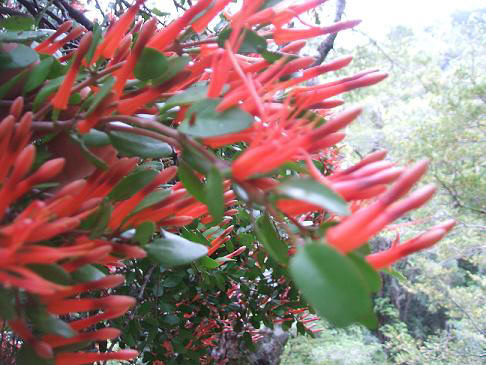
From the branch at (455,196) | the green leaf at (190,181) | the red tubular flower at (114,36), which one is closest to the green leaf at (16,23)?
the red tubular flower at (114,36)

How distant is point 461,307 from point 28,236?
5.44 meters

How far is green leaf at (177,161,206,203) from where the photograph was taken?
0.40 m

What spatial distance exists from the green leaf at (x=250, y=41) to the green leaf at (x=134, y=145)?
0.42 feet

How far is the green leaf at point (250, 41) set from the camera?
0.46 m

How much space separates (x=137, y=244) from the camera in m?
0.43

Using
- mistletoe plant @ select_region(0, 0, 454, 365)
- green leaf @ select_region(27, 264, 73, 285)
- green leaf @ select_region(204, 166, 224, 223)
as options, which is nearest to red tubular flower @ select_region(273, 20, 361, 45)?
mistletoe plant @ select_region(0, 0, 454, 365)

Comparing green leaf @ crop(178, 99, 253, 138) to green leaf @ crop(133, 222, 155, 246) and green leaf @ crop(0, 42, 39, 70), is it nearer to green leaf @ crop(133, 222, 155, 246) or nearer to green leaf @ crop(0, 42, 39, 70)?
green leaf @ crop(133, 222, 155, 246)

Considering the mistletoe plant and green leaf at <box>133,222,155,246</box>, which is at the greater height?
the mistletoe plant

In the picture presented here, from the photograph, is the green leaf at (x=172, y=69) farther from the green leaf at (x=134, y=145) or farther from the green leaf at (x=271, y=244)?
the green leaf at (x=271, y=244)

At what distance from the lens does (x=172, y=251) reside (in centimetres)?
45

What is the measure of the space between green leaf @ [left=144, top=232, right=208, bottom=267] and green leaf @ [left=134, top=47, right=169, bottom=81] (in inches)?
6.3

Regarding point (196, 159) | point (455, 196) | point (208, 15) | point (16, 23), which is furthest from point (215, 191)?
point (455, 196)

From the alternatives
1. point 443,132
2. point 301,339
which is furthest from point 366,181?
point 301,339

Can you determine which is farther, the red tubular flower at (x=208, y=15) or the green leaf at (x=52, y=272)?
the red tubular flower at (x=208, y=15)
